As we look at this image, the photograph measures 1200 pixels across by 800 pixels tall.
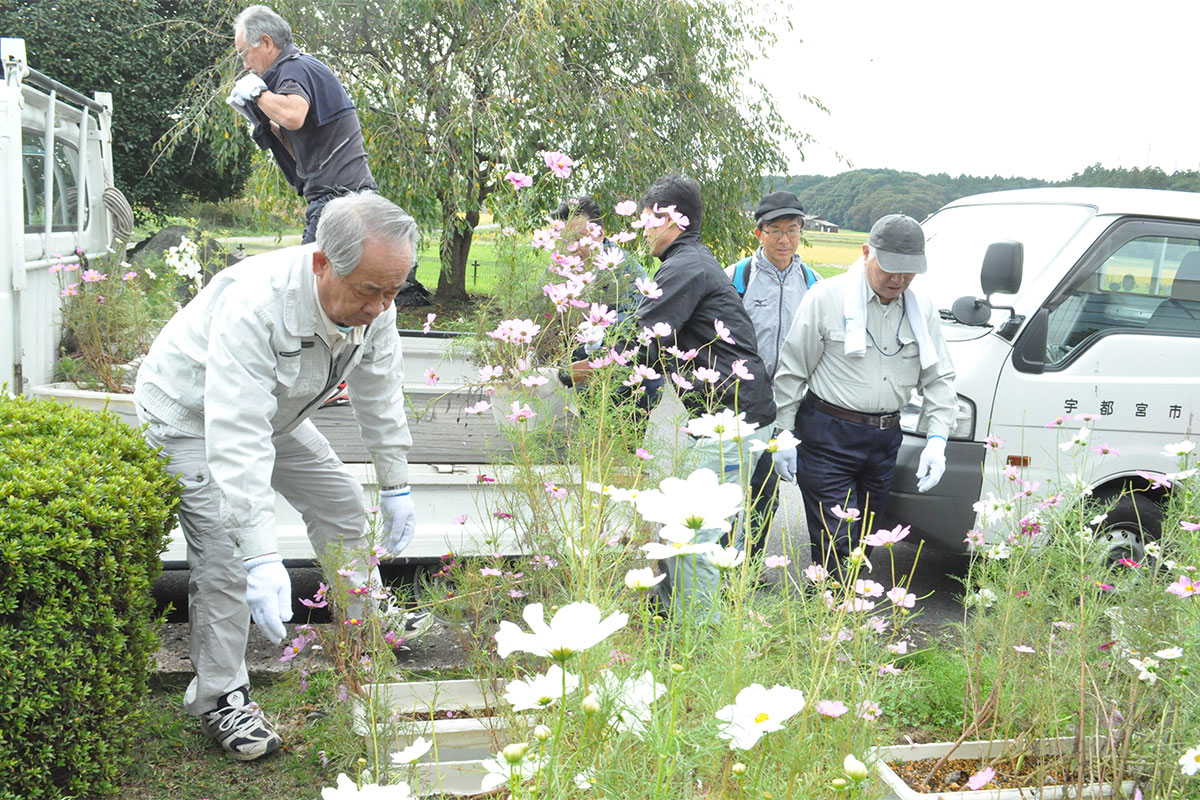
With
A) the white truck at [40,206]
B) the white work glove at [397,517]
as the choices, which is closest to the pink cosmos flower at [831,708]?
the white work glove at [397,517]

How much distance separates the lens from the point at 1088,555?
8.75 feet

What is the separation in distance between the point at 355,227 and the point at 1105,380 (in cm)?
364

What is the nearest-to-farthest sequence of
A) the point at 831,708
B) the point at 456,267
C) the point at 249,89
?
the point at 831,708 → the point at 249,89 → the point at 456,267

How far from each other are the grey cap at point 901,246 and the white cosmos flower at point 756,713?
2.79 m

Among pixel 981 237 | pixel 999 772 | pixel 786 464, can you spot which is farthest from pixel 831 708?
pixel 981 237

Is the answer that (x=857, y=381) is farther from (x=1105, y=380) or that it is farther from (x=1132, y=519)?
(x=1132, y=519)

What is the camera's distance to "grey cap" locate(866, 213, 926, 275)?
3.77 m

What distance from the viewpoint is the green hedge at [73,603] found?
91.7 inches

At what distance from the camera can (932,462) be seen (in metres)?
4.05

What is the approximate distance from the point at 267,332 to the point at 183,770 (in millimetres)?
1379

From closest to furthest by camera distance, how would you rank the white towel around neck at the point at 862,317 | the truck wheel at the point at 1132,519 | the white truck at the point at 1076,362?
the white towel around neck at the point at 862,317 → the white truck at the point at 1076,362 → the truck wheel at the point at 1132,519

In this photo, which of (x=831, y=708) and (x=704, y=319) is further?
(x=704, y=319)

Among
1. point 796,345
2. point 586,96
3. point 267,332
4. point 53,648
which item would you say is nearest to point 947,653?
point 796,345

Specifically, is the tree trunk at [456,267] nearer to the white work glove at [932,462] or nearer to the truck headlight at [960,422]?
the truck headlight at [960,422]
